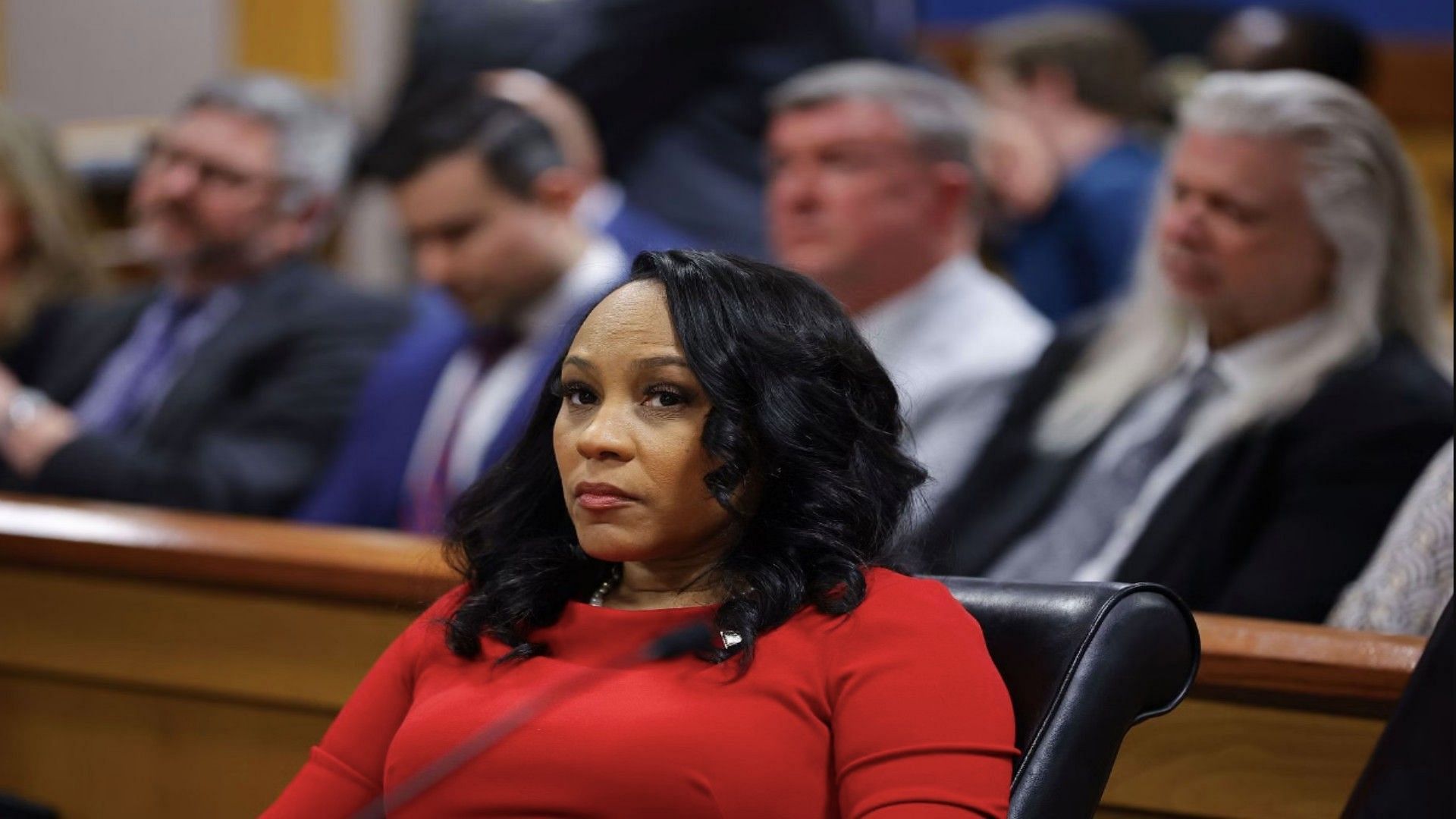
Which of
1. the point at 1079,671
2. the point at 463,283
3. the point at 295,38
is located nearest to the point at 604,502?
the point at 1079,671

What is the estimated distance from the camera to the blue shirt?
152 inches

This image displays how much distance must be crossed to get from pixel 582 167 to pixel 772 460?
1811 mm

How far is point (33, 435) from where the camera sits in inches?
115

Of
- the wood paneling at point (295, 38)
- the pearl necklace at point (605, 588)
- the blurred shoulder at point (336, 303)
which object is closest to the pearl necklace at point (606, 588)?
the pearl necklace at point (605, 588)

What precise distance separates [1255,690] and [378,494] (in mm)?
1598

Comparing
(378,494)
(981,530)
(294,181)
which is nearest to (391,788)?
(981,530)

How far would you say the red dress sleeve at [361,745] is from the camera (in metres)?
1.44

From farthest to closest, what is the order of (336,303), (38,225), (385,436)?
(38,225) < (336,303) < (385,436)

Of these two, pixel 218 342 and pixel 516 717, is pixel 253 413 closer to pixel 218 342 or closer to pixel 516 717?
pixel 218 342

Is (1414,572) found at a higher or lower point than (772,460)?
lower

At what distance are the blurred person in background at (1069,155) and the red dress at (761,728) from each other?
99.4 inches

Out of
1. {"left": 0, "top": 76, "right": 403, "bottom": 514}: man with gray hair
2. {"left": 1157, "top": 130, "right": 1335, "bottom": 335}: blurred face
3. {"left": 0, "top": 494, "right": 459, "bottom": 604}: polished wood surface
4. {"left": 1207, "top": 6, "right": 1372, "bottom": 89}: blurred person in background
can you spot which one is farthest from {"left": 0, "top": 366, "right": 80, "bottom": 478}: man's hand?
{"left": 1207, "top": 6, "right": 1372, "bottom": 89}: blurred person in background

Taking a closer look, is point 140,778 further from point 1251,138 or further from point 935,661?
point 1251,138

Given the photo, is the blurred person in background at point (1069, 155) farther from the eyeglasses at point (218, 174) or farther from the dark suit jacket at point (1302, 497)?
the dark suit jacket at point (1302, 497)
